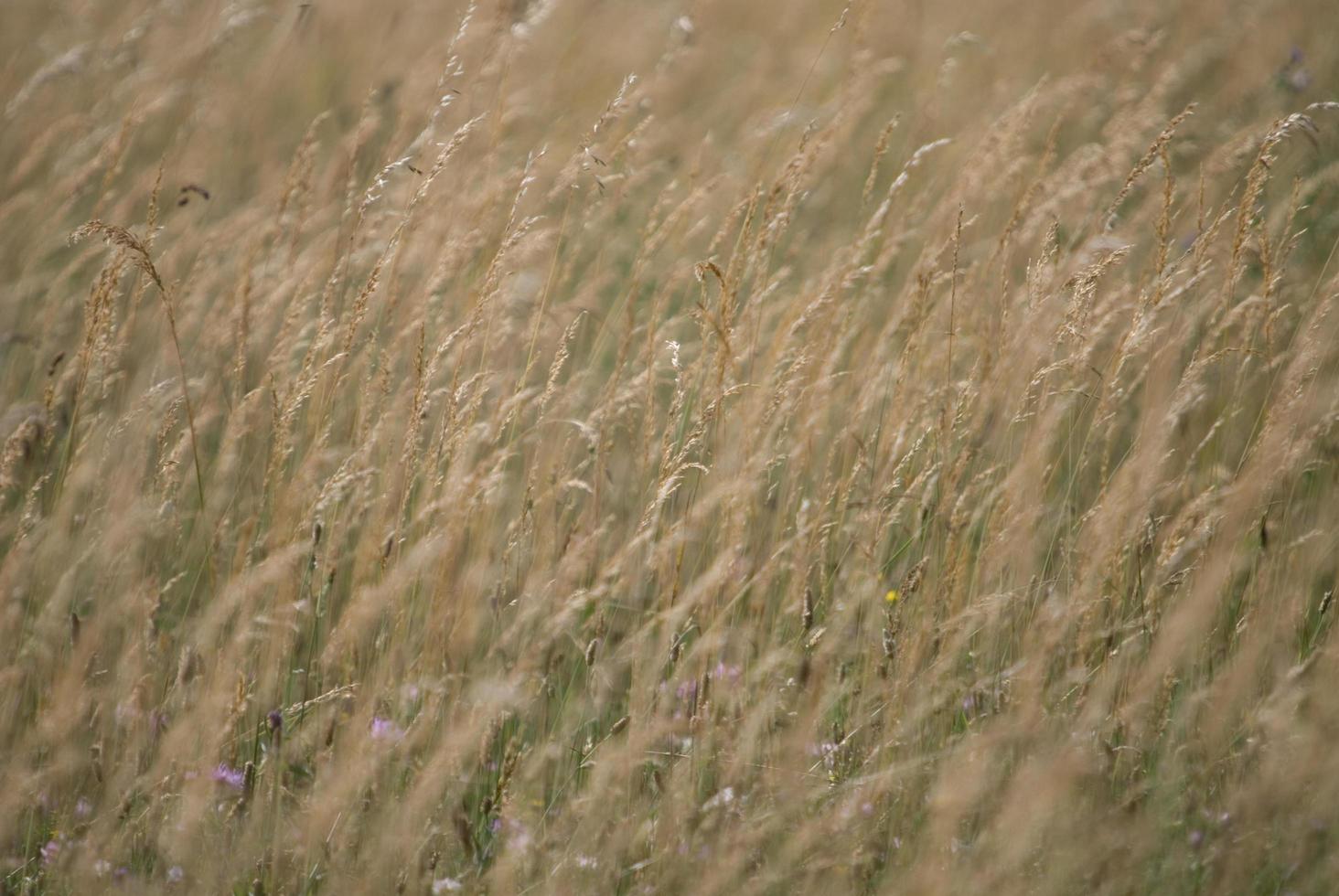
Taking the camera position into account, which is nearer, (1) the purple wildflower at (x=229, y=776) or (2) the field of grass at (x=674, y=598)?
(2) the field of grass at (x=674, y=598)

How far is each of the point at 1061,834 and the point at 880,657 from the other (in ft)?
1.39

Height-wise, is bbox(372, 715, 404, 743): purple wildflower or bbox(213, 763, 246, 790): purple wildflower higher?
bbox(213, 763, 246, 790): purple wildflower

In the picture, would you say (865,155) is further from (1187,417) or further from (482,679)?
(482,679)

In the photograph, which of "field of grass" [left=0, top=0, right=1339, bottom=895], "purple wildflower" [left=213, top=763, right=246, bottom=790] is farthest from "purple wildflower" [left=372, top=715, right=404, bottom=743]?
"purple wildflower" [left=213, top=763, right=246, bottom=790]

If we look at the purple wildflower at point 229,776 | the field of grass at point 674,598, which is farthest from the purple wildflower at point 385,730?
the purple wildflower at point 229,776

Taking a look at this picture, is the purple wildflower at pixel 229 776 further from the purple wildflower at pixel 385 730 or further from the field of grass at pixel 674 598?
the purple wildflower at pixel 385 730

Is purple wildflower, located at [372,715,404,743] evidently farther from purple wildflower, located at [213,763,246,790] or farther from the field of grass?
purple wildflower, located at [213,763,246,790]

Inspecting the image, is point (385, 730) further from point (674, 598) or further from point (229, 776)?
Answer: point (674, 598)

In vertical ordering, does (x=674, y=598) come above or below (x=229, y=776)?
below

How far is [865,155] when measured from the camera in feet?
16.5

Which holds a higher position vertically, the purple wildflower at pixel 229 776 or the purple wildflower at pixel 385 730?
the purple wildflower at pixel 229 776

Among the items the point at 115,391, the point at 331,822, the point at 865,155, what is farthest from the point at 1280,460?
the point at 865,155

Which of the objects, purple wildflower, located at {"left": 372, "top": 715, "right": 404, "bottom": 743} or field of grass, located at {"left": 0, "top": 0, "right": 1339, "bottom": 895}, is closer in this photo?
field of grass, located at {"left": 0, "top": 0, "right": 1339, "bottom": 895}

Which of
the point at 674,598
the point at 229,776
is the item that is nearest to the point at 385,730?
the point at 229,776
